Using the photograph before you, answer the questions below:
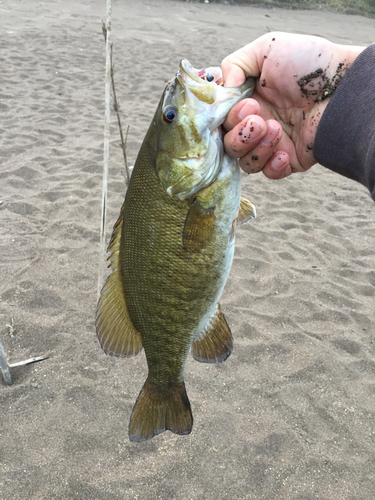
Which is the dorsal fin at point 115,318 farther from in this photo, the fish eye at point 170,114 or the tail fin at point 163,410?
the fish eye at point 170,114

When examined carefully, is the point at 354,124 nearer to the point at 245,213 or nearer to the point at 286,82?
the point at 286,82

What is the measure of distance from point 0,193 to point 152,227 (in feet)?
14.0

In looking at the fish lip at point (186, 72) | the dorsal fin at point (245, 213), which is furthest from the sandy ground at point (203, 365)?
the fish lip at point (186, 72)

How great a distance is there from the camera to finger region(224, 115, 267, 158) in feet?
5.24

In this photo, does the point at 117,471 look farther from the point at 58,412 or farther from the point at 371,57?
the point at 371,57

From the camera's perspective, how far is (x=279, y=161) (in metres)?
1.95

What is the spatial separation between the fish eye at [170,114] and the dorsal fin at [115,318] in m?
0.47

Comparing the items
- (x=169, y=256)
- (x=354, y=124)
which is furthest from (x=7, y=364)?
(x=354, y=124)

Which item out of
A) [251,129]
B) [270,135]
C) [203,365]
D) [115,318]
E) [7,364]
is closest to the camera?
[251,129]

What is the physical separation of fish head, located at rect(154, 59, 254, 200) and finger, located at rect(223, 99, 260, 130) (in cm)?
2

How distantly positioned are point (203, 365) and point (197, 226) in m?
2.06

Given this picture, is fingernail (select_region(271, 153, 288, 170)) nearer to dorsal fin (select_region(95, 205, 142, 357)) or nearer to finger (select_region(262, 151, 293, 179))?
finger (select_region(262, 151, 293, 179))

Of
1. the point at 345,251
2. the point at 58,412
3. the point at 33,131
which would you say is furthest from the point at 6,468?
the point at 33,131

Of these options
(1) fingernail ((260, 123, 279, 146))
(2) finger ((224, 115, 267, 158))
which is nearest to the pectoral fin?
(2) finger ((224, 115, 267, 158))
